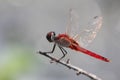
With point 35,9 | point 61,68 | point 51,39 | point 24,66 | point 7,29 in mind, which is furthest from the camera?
point 35,9

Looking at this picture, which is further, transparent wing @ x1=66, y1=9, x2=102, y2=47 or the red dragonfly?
transparent wing @ x1=66, y1=9, x2=102, y2=47

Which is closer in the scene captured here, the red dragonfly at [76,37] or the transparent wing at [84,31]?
the red dragonfly at [76,37]

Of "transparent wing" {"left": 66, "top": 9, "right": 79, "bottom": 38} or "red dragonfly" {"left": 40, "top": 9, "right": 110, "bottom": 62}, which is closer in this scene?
"red dragonfly" {"left": 40, "top": 9, "right": 110, "bottom": 62}

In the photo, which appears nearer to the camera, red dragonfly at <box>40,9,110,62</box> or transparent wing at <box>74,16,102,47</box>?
red dragonfly at <box>40,9,110,62</box>

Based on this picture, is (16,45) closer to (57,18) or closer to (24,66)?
(24,66)

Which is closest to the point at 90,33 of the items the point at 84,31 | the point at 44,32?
the point at 84,31

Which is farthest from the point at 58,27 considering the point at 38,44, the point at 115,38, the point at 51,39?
the point at 51,39

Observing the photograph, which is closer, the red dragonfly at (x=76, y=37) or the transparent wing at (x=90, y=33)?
the red dragonfly at (x=76, y=37)
